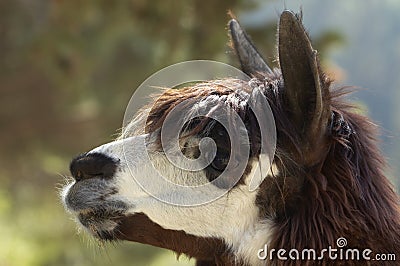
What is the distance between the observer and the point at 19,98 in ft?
32.6

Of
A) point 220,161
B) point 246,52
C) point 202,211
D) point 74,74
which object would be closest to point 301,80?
point 220,161

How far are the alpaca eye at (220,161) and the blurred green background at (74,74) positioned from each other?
8.68 feet

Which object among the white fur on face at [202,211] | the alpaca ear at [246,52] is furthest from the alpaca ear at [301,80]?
the alpaca ear at [246,52]

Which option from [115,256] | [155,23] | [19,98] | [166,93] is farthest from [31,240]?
[166,93]

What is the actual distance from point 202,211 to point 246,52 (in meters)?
0.80

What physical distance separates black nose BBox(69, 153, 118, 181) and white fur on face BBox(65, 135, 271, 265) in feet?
0.09

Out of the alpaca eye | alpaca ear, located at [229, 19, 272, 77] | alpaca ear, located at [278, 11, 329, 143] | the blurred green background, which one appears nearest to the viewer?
alpaca ear, located at [278, 11, 329, 143]

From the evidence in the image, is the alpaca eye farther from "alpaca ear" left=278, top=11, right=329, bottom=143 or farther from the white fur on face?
"alpaca ear" left=278, top=11, right=329, bottom=143

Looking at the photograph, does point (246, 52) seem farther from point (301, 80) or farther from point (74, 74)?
point (74, 74)

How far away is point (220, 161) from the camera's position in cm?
253

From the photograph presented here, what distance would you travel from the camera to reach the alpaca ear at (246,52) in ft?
10.0

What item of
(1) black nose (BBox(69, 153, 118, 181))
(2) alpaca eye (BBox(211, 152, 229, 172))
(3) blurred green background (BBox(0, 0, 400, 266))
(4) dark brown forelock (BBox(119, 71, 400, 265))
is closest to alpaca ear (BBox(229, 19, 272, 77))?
(4) dark brown forelock (BBox(119, 71, 400, 265))

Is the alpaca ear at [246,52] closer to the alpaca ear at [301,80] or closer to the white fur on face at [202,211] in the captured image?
the alpaca ear at [301,80]

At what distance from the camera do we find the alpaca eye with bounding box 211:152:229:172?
99.2 inches
